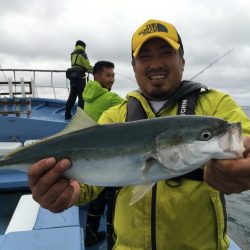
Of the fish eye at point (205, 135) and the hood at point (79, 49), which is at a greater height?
the hood at point (79, 49)

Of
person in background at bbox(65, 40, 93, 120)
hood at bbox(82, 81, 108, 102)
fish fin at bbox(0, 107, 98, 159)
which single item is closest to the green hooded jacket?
hood at bbox(82, 81, 108, 102)

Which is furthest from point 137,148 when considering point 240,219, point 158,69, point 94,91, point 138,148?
point 240,219

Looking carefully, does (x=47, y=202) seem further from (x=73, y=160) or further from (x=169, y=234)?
(x=169, y=234)

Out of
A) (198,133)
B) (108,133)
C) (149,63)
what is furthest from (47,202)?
(149,63)

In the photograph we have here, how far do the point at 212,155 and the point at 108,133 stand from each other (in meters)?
0.76

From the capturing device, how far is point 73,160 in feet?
8.20

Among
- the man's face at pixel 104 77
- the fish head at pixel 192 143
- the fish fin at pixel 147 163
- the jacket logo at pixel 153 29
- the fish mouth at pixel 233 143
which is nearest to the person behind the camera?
the fish mouth at pixel 233 143

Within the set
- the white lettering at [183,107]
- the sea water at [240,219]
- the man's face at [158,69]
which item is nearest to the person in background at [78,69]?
the sea water at [240,219]

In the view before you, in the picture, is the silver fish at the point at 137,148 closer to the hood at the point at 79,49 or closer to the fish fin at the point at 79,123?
the fish fin at the point at 79,123

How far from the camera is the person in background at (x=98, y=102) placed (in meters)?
6.21

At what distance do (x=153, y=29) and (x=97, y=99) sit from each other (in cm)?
392

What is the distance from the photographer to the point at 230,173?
2.13 metres

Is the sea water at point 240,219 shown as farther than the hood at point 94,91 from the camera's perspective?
Yes

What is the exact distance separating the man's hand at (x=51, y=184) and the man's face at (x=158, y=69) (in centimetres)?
111
